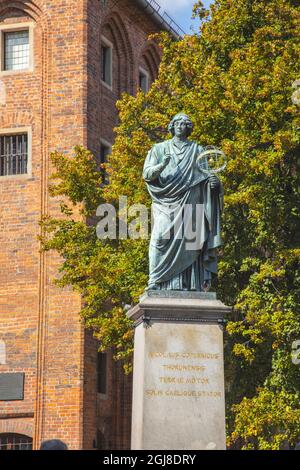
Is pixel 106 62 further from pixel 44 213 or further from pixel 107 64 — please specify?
pixel 44 213

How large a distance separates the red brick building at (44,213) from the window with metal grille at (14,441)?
3cm

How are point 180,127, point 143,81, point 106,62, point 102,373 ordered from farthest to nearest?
1. point 143,81
2. point 106,62
3. point 102,373
4. point 180,127

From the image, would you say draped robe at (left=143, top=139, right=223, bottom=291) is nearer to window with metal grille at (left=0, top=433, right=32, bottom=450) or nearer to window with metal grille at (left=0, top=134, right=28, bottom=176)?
window with metal grille at (left=0, top=433, right=32, bottom=450)

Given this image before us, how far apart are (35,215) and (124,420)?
670 centimetres

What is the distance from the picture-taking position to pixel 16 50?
121 ft

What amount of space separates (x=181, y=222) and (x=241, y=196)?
890cm

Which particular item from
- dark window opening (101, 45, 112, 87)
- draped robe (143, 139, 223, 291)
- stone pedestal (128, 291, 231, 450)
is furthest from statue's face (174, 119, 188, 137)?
dark window opening (101, 45, 112, 87)

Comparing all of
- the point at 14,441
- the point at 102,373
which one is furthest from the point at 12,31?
the point at 14,441

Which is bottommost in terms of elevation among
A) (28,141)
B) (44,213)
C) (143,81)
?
(44,213)

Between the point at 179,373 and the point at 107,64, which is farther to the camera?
the point at 107,64

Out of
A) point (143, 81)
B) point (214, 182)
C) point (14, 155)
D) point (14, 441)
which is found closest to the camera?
point (214, 182)

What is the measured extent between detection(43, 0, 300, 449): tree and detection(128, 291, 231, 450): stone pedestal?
896 cm

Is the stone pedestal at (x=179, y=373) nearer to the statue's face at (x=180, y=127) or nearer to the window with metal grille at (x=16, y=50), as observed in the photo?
the statue's face at (x=180, y=127)
